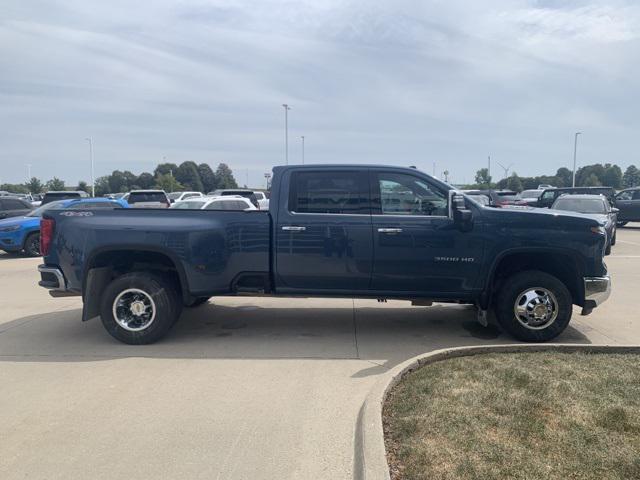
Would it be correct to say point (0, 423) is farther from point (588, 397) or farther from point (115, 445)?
point (588, 397)

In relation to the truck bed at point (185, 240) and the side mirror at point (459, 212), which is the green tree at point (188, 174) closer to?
the truck bed at point (185, 240)

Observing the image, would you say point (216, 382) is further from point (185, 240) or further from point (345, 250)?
point (345, 250)

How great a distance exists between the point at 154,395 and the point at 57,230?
259 centimetres

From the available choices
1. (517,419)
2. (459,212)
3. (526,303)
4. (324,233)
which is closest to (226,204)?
(324,233)

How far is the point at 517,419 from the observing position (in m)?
3.57

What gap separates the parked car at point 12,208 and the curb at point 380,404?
16438mm

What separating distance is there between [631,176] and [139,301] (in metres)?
106

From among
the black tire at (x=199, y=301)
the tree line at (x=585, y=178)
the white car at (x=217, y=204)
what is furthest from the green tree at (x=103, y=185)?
the black tire at (x=199, y=301)

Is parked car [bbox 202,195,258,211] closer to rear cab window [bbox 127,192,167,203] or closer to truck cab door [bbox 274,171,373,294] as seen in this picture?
Answer: truck cab door [bbox 274,171,373,294]

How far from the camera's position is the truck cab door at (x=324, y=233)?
18.5 feet

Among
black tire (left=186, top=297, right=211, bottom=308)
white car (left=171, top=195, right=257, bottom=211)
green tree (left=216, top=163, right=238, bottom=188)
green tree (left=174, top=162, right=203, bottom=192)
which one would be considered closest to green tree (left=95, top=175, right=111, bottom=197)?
green tree (left=174, top=162, right=203, bottom=192)

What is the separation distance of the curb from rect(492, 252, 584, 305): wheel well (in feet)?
2.95

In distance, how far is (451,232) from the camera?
5.60 metres

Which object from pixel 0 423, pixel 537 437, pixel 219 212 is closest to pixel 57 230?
pixel 219 212
